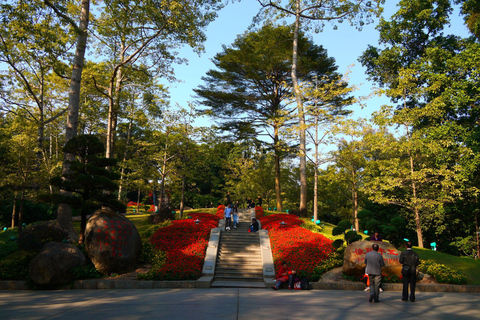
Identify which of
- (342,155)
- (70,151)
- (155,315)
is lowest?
(155,315)

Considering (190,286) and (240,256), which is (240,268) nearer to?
(240,256)

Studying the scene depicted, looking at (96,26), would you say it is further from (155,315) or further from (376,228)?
(376,228)

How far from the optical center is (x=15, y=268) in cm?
1063

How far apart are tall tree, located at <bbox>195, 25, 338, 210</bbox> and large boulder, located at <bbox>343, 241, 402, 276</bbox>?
14.3m

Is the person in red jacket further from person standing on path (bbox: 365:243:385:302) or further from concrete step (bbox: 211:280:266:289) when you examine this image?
person standing on path (bbox: 365:243:385:302)

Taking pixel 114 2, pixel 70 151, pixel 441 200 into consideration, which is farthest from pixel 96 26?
pixel 441 200

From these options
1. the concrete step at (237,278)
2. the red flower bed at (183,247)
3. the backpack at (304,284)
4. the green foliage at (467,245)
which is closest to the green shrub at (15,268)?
the red flower bed at (183,247)

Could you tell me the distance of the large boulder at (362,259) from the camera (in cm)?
1099

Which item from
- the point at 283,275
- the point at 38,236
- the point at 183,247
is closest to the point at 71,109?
the point at 38,236

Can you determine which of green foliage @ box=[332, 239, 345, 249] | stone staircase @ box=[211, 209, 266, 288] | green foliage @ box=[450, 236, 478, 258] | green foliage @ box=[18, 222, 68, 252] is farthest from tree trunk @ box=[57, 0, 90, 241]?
green foliage @ box=[450, 236, 478, 258]

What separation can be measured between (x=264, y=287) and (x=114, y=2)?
49.1 ft

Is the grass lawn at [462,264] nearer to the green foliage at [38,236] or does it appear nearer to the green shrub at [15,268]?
the green foliage at [38,236]

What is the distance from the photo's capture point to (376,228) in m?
16.4

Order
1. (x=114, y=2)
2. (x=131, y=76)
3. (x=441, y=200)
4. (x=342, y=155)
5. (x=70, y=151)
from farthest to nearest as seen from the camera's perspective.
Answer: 1. (x=342, y=155)
2. (x=131, y=76)
3. (x=441, y=200)
4. (x=114, y=2)
5. (x=70, y=151)
